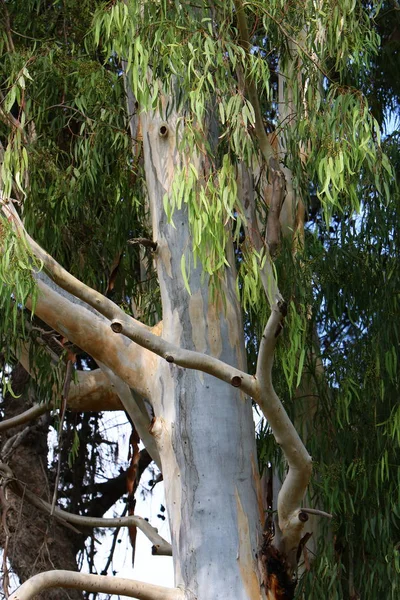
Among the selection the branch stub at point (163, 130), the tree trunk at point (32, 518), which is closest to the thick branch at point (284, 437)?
the branch stub at point (163, 130)

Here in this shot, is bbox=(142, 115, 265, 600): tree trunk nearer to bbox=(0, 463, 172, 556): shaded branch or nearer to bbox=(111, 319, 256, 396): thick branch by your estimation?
bbox=(0, 463, 172, 556): shaded branch

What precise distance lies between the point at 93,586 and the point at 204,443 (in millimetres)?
603

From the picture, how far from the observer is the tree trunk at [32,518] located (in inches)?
232

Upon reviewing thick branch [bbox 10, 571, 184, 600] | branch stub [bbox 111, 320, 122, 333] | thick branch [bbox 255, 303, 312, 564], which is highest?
branch stub [bbox 111, 320, 122, 333]

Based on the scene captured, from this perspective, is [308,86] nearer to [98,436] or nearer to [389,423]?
[389,423]

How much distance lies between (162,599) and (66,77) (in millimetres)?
2307

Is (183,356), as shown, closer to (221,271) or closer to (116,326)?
(116,326)

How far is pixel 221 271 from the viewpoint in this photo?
11.8 ft

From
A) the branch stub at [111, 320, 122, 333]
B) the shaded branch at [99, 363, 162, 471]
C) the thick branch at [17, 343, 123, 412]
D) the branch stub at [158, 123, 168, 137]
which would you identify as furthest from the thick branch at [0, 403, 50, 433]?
the branch stub at [111, 320, 122, 333]

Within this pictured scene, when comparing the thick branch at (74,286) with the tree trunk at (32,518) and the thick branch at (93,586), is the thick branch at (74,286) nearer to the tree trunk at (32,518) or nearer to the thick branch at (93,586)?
the thick branch at (93,586)

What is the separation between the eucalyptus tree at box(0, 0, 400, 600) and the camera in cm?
314

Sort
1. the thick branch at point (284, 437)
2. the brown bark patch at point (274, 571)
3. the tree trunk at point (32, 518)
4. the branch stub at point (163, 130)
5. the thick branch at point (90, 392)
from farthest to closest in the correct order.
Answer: the tree trunk at point (32, 518)
the thick branch at point (90, 392)
the branch stub at point (163, 130)
the brown bark patch at point (274, 571)
the thick branch at point (284, 437)

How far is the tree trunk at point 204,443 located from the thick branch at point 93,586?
4.1 inches

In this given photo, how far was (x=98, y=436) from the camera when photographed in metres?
6.41
